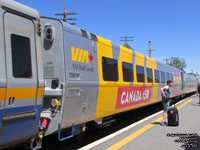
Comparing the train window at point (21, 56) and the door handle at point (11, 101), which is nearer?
the door handle at point (11, 101)

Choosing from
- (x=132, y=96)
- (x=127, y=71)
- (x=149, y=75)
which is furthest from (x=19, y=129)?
(x=149, y=75)

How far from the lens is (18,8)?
4109mm

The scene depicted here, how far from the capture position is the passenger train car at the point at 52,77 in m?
3.85

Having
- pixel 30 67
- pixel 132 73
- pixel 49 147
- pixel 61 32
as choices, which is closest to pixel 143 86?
pixel 132 73

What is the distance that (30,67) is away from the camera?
13.9 ft

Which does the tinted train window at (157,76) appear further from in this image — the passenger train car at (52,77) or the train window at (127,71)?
the passenger train car at (52,77)

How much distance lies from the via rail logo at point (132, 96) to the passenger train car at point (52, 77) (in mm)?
34

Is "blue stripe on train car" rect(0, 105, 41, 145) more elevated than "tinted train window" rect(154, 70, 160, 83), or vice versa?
"tinted train window" rect(154, 70, 160, 83)

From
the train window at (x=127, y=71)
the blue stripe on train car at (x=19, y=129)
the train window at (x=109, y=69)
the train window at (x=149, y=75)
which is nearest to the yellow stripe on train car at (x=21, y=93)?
the blue stripe on train car at (x=19, y=129)

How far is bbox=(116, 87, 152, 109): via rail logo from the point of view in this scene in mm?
7902

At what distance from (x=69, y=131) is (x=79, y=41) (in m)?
2.10

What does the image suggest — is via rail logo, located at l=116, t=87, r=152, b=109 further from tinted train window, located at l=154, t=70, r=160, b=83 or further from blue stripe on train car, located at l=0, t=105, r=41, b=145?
blue stripe on train car, located at l=0, t=105, r=41, b=145

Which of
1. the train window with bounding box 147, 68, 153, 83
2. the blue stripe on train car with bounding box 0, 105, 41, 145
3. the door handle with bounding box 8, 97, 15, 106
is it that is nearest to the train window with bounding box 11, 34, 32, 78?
the door handle with bounding box 8, 97, 15, 106

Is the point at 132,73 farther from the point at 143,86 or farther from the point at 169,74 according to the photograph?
the point at 169,74
